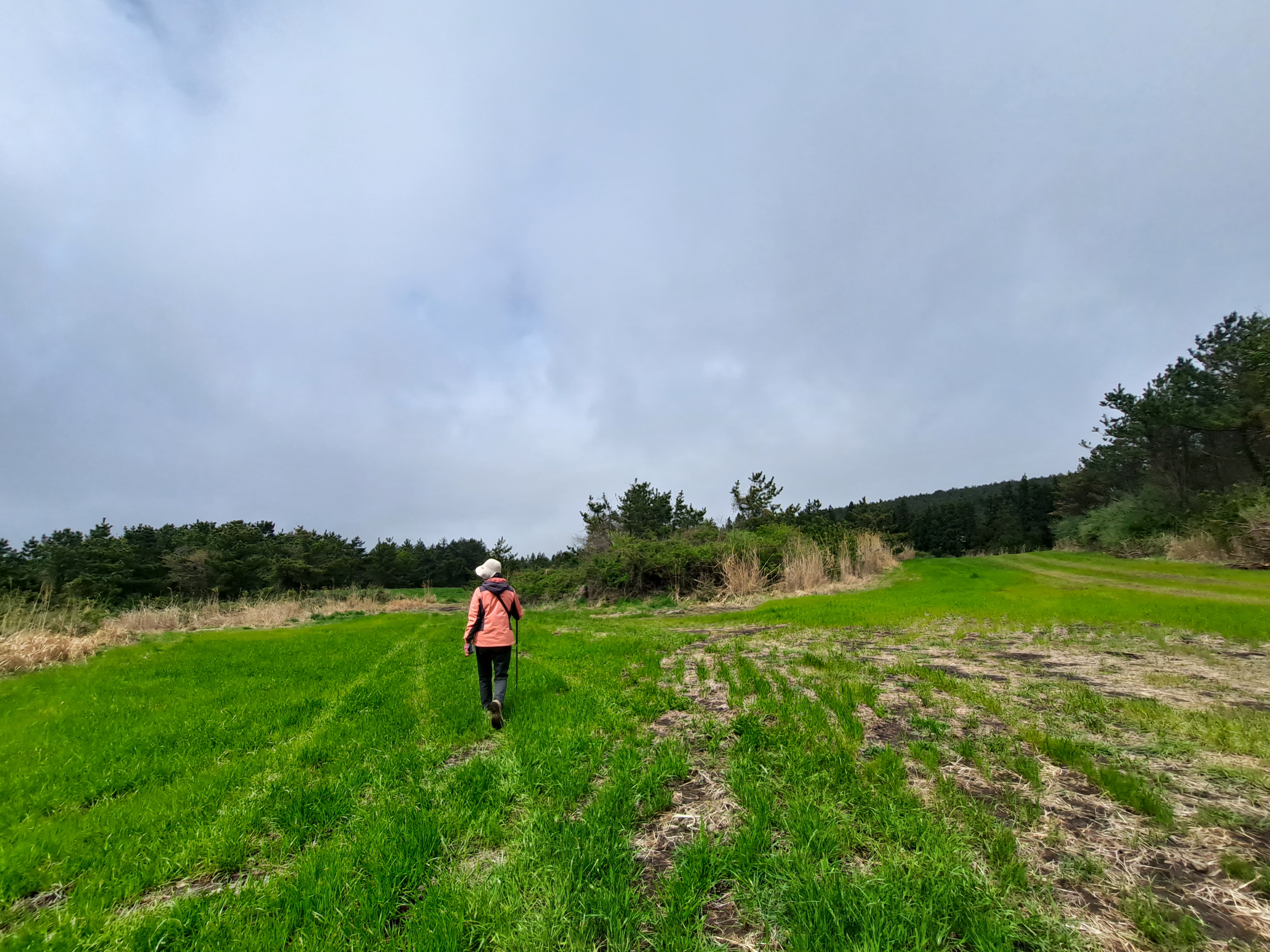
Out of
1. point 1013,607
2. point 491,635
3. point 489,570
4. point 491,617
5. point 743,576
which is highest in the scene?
point 489,570

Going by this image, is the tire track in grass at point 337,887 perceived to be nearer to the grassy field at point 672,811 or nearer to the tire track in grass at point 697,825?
the grassy field at point 672,811

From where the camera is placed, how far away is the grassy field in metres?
2.64

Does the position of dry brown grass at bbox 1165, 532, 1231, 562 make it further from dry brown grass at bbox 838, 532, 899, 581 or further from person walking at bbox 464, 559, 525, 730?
person walking at bbox 464, 559, 525, 730

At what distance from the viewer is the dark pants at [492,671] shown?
718 cm

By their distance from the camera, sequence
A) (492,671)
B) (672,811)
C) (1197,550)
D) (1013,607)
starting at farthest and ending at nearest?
1. (1197,550)
2. (1013,607)
3. (492,671)
4. (672,811)

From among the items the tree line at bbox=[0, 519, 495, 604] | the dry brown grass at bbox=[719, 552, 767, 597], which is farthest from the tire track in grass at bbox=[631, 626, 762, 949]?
the tree line at bbox=[0, 519, 495, 604]

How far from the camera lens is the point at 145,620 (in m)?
26.4

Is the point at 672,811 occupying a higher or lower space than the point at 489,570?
lower

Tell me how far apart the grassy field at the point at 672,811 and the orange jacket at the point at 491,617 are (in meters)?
1.08

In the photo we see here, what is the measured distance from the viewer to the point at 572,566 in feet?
135

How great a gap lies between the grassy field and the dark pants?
12.4 inches

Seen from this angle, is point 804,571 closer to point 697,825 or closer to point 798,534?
point 798,534

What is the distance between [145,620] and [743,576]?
33820mm

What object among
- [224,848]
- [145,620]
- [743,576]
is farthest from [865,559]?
[145,620]
